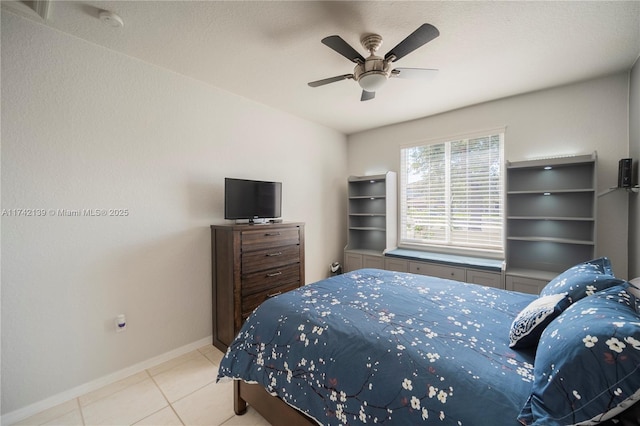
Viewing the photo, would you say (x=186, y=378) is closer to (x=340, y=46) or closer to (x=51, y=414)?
(x=51, y=414)

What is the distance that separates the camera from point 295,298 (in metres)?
1.74

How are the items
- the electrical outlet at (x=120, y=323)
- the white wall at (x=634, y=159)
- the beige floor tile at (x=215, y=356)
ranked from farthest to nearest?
the beige floor tile at (x=215, y=356)
the white wall at (x=634, y=159)
the electrical outlet at (x=120, y=323)

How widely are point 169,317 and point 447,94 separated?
3.85 metres

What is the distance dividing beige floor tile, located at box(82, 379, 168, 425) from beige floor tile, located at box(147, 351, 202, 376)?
8.3 inches

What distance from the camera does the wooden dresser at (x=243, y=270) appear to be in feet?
7.90

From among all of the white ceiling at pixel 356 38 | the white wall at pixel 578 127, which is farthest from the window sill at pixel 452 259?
the white ceiling at pixel 356 38

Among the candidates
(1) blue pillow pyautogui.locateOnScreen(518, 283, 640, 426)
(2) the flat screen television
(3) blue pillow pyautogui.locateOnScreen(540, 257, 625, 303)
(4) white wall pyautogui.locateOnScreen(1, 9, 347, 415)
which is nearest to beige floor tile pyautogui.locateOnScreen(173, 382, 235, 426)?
(4) white wall pyautogui.locateOnScreen(1, 9, 347, 415)

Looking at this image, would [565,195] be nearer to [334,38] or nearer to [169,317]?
[334,38]

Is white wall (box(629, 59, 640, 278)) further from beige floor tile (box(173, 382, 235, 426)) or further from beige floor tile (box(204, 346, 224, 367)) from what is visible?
beige floor tile (box(204, 346, 224, 367))

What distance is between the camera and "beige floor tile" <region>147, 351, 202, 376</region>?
2207mm

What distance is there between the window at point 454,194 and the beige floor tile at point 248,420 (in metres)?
3.04

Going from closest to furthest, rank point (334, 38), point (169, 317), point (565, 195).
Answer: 1. point (334, 38)
2. point (169, 317)
3. point (565, 195)

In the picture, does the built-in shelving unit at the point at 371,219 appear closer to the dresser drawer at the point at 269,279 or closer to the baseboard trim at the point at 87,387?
the dresser drawer at the point at 269,279

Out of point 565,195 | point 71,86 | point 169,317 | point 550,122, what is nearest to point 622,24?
point 550,122
